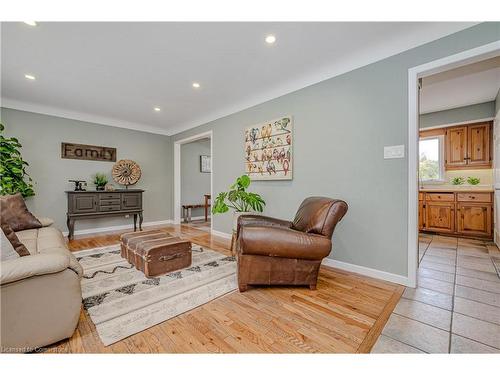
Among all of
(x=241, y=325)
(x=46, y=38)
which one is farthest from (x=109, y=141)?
(x=241, y=325)

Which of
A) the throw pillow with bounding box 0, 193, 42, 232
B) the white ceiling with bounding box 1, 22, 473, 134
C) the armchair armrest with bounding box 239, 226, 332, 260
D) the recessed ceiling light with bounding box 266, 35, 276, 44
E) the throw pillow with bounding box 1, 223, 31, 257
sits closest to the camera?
the throw pillow with bounding box 1, 223, 31, 257

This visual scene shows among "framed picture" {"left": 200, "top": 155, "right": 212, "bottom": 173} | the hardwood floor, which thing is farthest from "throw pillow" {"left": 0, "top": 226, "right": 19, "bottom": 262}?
"framed picture" {"left": 200, "top": 155, "right": 212, "bottom": 173}

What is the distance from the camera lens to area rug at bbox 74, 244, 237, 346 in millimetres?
1552

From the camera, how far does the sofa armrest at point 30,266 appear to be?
1.13 m

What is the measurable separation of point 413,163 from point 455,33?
114cm

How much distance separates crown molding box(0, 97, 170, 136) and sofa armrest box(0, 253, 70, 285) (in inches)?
161

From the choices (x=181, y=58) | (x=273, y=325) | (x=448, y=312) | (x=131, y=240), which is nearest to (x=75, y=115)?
(x=181, y=58)

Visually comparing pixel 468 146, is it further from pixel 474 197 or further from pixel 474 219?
pixel 474 219

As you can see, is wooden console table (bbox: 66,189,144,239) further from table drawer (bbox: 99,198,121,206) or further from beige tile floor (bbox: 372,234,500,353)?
beige tile floor (bbox: 372,234,500,353)

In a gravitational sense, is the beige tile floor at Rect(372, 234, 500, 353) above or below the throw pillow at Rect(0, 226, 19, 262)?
below

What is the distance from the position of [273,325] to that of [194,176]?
5102mm

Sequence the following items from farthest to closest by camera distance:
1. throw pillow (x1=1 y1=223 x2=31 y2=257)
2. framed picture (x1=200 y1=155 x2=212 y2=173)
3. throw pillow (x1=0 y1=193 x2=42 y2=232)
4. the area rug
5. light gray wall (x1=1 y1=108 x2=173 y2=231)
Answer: framed picture (x1=200 y1=155 x2=212 y2=173) → light gray wall (x1=1 y1=108 x2=173 y2=231) → throw pillow (x1=0 y1=193 x2=42 y2=232) → the area rug → throw pillow (x1=1 y1=223 x2=31 y2=257)

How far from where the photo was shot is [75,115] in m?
4.33
